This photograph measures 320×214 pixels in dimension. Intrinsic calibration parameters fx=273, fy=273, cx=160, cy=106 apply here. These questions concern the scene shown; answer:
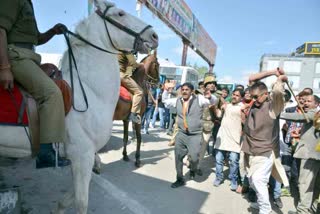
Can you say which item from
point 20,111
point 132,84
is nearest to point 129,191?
point 132,84

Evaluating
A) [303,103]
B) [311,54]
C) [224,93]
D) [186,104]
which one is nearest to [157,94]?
[224,93]

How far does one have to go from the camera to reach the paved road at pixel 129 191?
13.1 feet

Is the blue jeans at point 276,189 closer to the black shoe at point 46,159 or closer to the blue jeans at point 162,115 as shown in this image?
the black shoe at point 46,159

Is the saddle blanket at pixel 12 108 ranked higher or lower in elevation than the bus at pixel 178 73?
lower

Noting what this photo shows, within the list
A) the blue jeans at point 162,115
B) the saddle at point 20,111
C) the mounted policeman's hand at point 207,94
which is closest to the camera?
the saddle at point 20,111

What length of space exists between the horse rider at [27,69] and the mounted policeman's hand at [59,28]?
0.45m

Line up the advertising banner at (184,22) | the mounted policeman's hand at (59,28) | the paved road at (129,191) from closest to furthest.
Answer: the mounted policeman's hand at (59,28) → the paved road at (129,191) → the advertising banner at (184,22)

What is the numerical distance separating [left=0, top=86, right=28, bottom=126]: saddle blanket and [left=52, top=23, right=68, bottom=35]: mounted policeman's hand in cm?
91

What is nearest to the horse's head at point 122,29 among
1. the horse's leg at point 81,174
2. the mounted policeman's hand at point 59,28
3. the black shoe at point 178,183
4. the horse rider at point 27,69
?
the mounted policeman's hand at point 59,28

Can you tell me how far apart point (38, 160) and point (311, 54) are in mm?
54912

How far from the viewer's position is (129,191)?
4.69 m

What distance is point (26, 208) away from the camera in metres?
3.56

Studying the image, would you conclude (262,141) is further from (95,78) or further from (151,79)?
(151,79)

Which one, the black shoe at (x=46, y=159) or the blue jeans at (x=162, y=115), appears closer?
the black shoe at (x=46, y=159)
